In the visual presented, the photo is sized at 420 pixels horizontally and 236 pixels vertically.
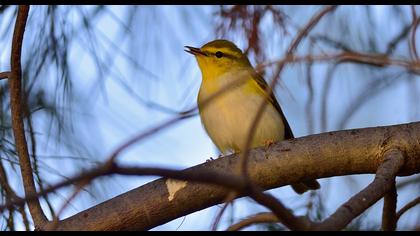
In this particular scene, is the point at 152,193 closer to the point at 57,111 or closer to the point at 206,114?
the point at 57,111

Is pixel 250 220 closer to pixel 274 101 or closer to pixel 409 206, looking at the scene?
pixel 409 206

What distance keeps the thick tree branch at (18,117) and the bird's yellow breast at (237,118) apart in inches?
43.0

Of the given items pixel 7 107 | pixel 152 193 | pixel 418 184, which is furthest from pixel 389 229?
pixel 7 107

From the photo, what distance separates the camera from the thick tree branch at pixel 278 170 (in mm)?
2117

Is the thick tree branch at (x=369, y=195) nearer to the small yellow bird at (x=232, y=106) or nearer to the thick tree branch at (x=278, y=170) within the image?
the thick tree branch at (x=278, y=170)

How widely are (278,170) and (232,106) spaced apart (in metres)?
1.03

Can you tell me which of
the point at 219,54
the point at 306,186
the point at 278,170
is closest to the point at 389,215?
the point at 278,170

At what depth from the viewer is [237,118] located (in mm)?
3182

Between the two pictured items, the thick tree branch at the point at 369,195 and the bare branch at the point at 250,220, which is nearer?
the thick tree branch at the point at 369,195

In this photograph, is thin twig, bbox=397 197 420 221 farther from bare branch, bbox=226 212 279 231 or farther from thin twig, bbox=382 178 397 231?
bare branch, bbox=226 212 279 231

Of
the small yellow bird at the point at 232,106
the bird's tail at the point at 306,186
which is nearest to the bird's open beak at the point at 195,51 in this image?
the small yellow bird at the point at 232,106

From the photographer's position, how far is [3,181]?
241 cm

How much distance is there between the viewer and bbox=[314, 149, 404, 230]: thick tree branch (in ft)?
4.55

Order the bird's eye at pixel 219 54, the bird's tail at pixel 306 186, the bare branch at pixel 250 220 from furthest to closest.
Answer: the bird's eye at pixel 219 54 → the bird's tail at pixel 306 186 → the bare branch at pixel 250 220
